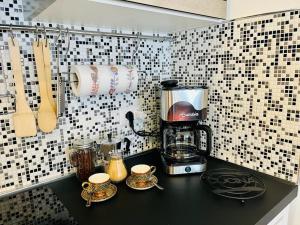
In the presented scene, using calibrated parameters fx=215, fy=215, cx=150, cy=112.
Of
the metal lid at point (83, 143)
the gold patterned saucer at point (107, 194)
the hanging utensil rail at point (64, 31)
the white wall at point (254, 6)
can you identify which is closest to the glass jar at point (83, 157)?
the metal lid at point (83, 143)

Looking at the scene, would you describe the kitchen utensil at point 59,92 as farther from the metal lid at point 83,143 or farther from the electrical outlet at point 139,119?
the electrical outlet at point 139,119

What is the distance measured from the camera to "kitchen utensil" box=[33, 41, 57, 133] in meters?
0.81

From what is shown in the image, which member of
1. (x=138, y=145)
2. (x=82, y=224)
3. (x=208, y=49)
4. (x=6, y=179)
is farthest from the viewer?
(x=138, y=145)

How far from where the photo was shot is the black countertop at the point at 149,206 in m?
0.70

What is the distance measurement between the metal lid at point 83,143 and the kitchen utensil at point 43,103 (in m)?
0.12

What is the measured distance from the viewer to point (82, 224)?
26.9 inches

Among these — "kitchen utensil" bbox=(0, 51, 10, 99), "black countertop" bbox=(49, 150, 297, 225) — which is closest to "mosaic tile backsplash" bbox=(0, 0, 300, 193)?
"kitchen utensil" bbox=(0, 51, 10, 99)

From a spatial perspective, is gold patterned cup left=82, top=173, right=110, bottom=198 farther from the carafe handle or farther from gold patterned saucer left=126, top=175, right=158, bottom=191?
the carafe handle

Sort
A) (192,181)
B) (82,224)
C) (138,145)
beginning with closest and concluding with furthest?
(82,224)
(192,181)
(138,145)

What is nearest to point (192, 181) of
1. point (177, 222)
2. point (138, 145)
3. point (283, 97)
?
point (177, 222)

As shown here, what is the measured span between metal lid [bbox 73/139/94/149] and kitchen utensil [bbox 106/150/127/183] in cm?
10

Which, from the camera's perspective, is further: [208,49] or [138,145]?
[138,145]

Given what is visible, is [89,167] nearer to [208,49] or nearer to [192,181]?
[192,181]

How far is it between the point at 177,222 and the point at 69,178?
53 centimetres
